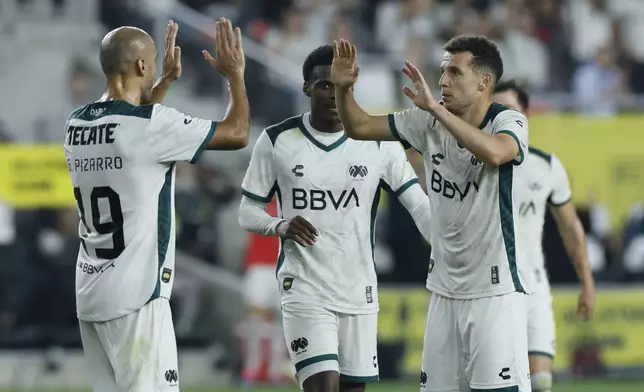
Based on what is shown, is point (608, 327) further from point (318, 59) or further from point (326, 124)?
point (318, 59)

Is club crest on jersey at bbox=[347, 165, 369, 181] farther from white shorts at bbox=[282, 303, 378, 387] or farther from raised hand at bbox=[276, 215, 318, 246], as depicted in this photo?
white shorts at bbox=[282, 303, 378, 387]

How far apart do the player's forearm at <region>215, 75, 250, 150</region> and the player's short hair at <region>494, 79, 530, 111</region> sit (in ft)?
9.80

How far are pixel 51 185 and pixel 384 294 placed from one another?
13.1 ft

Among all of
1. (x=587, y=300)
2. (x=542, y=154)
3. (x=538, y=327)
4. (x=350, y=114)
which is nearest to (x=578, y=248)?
(x=587, y=300)

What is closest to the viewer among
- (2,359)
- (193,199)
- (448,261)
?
(448,261)

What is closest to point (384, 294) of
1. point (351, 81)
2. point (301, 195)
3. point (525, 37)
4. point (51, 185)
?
point (51, 185)

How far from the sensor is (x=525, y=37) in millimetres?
19172

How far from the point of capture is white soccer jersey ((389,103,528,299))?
304 inches

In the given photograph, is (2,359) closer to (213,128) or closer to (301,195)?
(301,195)

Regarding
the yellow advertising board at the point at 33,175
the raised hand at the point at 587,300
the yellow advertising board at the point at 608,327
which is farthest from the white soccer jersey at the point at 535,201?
the yellow advertising board at the point at 33,175

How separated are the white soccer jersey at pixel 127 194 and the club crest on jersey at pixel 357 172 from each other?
154 cm

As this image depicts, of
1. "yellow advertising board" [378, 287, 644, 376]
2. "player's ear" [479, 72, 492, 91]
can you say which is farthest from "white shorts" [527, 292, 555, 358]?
"yellow advertising board" [378, 287, 644, 376]

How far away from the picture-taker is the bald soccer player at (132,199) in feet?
24.0

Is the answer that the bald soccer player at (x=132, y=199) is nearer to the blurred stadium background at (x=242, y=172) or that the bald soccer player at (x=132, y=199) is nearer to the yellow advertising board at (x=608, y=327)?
the blurred stadium background at (x=242, y=172)
